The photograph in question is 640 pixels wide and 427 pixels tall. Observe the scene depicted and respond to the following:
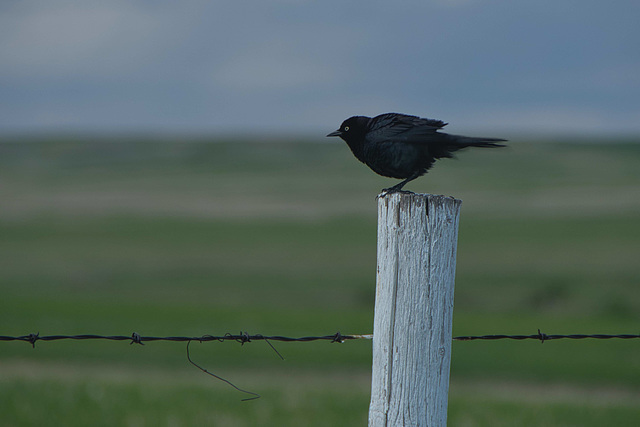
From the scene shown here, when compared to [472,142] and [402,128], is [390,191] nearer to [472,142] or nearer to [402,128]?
[472,142]

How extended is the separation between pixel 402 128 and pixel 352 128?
1118 mm

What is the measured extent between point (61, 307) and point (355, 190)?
243ft

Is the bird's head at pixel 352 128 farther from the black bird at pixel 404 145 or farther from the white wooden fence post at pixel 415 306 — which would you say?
the white wooden fence post at pixel 415 306

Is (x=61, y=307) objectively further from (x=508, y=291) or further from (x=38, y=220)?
(x=38, y=220)

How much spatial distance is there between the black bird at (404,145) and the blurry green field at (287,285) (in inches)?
218

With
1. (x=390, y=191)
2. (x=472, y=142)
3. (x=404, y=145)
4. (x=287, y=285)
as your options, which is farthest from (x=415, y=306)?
(x=287, y=285)

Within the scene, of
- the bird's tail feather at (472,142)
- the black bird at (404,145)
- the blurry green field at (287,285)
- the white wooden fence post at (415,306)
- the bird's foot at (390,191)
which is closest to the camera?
the white wooden fence post at (415,306)

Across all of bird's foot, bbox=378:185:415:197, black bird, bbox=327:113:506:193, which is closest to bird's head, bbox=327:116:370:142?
black bird, bbox=327:113:506:193

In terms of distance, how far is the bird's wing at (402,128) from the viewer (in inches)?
202

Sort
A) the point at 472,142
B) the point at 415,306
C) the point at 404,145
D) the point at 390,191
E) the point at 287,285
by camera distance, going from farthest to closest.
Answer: the point at 287,285
the point at 404,145
the point at 472,142
the point at 390,191
the point at 415,306

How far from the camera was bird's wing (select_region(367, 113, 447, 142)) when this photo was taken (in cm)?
512

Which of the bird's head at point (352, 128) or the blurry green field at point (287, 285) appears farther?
the blurry green field at point (287, 285)

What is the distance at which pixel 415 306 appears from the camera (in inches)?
122

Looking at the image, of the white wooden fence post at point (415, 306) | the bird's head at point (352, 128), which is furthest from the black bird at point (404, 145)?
the white wooden fence post at point (415, 306)
